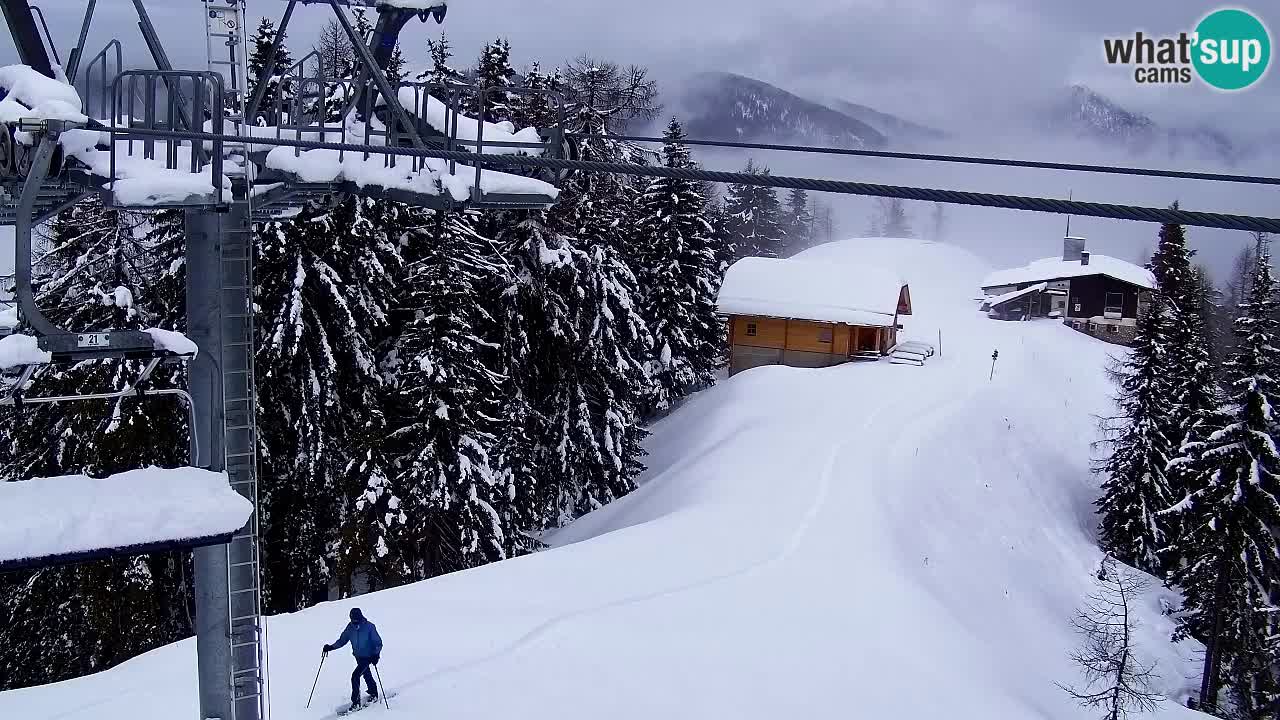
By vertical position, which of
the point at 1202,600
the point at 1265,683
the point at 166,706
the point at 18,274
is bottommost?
the point at 1265,683

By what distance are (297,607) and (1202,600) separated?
82.9ft

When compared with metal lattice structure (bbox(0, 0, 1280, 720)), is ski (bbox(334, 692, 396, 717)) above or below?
below

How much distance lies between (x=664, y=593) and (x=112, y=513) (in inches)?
421

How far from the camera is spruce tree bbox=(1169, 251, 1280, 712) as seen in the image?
26719 mm

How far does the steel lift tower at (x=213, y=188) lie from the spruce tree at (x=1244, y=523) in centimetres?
2446

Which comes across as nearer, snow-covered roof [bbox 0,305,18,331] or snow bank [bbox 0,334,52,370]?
snow bank [bbox 0,334,52,370]

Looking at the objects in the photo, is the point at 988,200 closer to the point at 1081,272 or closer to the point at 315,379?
the point at 315,379

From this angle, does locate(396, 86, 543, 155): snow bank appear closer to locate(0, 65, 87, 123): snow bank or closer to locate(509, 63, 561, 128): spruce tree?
locate(0, 65, 87, 123): snow bank

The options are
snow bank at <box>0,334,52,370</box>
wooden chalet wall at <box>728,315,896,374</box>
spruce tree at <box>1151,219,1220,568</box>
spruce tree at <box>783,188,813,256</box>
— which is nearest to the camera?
snow bank at <box>0,334,52,370</box>

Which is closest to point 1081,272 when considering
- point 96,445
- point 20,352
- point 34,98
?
point 96,445

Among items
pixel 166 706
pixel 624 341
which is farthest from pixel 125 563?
pixel 624 341

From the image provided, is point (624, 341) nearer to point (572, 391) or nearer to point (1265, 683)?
point (572, 391)

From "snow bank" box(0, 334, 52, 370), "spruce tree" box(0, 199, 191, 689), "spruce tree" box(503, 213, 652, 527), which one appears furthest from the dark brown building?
"snow bank" box(0, 334, 52, 370)

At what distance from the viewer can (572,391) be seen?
102ft
